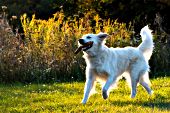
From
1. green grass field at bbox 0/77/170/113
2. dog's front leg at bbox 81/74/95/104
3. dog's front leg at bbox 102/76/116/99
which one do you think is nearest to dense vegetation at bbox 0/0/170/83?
green grass field at bbox 0/77/170/113

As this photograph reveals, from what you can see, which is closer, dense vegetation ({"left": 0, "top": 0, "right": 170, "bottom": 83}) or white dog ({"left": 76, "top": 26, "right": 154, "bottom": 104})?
white dog ({"left": 76, "top": 26, "right": 154, "bottom": 104})

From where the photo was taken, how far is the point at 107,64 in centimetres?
912

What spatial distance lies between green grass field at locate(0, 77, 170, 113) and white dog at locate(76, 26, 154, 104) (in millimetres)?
297

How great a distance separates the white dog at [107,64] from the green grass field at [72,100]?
0.97ft

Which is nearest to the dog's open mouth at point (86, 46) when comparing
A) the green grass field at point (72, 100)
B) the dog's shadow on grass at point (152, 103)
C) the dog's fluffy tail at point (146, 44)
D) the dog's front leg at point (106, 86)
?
the dog's front leg at point (106, 86)

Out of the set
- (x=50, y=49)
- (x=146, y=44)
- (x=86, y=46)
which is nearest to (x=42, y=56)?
(x=50, y=49)

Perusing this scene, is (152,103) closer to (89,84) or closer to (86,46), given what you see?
(89,84)

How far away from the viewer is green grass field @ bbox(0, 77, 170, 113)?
809 centimetres

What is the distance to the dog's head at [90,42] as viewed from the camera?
345 inches

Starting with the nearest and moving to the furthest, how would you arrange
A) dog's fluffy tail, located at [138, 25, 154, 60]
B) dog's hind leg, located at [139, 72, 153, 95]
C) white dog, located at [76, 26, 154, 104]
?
white dog, located at [76, 26, 154, 104]
dog's hind leg, located at [139, 72, 153, 95]
dog's fluffy tail, located at [138, 25, 154, 60]

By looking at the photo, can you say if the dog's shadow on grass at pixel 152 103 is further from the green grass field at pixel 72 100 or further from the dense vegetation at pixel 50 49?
the dense vegetation at pixel 50 49

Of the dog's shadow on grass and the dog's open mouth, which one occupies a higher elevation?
the dog's open mouth

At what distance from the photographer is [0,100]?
31.7 feet

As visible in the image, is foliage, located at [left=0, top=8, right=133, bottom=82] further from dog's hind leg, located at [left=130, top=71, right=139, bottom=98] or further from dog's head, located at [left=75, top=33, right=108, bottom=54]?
dog's head, located at [left=75, top=33, right=108, bottom=54]
